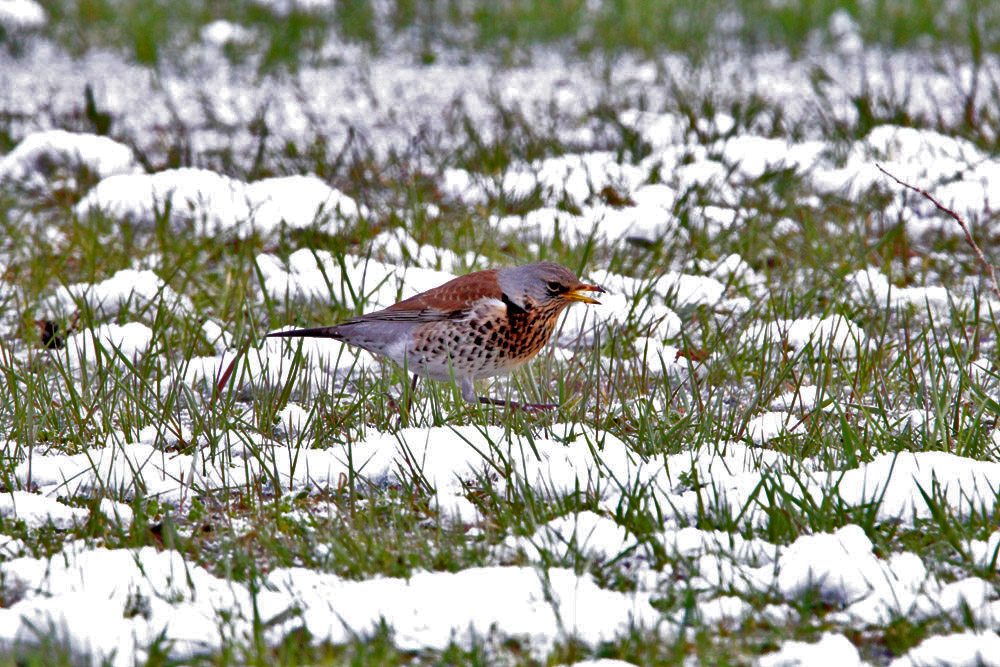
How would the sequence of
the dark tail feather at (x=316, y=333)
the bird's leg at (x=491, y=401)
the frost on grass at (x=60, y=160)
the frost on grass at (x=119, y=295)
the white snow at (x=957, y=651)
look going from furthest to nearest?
the frost on grass at (x=60, y=160)
the frost on grass at (x=119, y=295)
the dark tail feather at (x=316, y=333)
the bird's leg at (x=491, y=401)
the white snow at (x=957, y=651)

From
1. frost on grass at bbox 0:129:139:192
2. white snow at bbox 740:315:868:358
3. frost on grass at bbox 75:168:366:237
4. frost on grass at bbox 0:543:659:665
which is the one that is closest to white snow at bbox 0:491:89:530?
frost on grass at bbox 0:543:659:665

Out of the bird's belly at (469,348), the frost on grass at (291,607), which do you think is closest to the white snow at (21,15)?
the bird's belly at (469,348)

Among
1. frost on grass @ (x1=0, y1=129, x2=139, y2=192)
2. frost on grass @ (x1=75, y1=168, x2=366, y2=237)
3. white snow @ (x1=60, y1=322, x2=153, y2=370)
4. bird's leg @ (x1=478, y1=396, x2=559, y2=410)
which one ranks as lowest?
bird's leg @ (x1=478, y1=396, x2=559, y2=410)

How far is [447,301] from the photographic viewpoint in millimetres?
4145

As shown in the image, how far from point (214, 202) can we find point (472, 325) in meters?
2.42

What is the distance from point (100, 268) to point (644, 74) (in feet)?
17.7

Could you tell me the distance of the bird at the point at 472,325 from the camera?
4.00 metres

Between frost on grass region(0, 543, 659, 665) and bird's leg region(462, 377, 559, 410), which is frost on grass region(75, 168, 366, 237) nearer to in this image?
bird's leg region(462, 377, 559, 410)

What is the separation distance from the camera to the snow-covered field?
2596mm

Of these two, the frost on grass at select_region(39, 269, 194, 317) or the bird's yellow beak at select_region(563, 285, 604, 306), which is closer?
the bird's yellow beak at select_region(563, 285, 604, 306)

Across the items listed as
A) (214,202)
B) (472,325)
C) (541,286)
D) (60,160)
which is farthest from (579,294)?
(60,160)

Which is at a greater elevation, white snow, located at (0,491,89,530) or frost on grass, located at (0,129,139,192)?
frost on grass, located at (0,129,139,192)

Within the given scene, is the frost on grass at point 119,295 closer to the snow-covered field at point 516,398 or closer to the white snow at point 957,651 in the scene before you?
the snow-covered field at point 516,398

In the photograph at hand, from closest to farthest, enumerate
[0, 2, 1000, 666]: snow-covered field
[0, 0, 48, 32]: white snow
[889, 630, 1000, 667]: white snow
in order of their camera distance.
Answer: [889, 630, 1000, 667]: white snow → [0, 2, 1000, 666]: snow-covered field → [0, 0, 48, 32]: white snow
